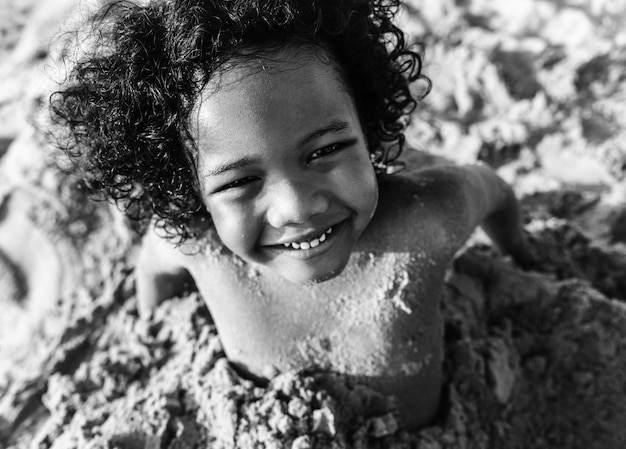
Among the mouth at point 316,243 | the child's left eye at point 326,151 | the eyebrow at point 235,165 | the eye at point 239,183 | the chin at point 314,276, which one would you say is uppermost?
the eyebrow at point 235,165

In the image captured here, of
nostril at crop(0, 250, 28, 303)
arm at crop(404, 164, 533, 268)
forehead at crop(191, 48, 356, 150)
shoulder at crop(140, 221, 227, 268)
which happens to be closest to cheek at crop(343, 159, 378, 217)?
forehead at crop(191, 48, 356, 150)

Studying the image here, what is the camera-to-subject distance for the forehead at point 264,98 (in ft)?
3.18

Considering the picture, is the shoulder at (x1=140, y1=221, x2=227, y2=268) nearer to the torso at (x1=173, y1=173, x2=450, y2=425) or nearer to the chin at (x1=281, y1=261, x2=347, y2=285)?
the torso at (x1=173, y1=173, x2=450, y2=425)

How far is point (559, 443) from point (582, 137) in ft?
3.55

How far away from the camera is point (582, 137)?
6.68ft

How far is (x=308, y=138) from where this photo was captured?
3.25 feet

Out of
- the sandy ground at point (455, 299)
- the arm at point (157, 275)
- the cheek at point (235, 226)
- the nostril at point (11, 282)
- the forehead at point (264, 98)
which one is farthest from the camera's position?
the nostril at point (11, 282)

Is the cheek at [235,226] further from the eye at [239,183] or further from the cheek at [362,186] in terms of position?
the cheek at [362,186]

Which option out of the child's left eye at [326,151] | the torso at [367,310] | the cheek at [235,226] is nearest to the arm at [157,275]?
the torso at [367,310]

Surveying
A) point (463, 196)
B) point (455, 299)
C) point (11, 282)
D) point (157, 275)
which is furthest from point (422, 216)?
point (11, 282)

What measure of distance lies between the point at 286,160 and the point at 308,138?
5 cm

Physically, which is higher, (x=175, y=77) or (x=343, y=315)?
(x=175, y=77)

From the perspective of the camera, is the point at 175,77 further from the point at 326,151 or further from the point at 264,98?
the point at 326,151

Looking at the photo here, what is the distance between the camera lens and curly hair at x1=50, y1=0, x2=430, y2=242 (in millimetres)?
1015
